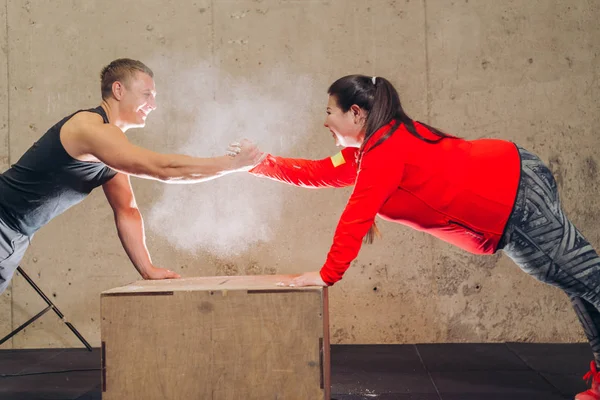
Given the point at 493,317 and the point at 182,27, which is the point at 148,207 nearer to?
the point at 182,27

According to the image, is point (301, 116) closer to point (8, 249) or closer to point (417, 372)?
point (417, 372)

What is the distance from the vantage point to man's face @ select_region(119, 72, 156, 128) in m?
2.76

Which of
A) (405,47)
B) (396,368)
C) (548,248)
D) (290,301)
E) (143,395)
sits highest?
(405,47)

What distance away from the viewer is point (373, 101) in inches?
88.7

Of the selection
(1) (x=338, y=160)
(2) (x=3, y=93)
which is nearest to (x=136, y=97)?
(1) (x=338, y=160)

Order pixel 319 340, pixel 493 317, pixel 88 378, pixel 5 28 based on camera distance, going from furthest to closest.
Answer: pixel 5 28, pixel 493 317, pixel 88 378, pixel 319 340

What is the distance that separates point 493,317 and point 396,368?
0.97 m

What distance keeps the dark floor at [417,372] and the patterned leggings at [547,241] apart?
76cm

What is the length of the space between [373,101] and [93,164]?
4.74 ft

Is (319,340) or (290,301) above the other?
(290,301)

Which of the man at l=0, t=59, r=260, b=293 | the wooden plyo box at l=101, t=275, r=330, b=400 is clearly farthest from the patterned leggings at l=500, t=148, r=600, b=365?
the man at l=0, t=59, r=260, b=293

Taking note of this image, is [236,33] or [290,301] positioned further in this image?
[236,33]

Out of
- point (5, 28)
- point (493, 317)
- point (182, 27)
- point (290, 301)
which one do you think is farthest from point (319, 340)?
point (5, 28)

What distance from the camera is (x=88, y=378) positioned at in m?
3.17
